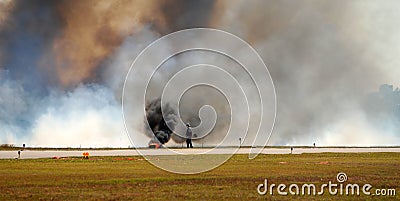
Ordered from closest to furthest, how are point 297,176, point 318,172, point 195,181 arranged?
1. point 195,181
2. point 297,176
3. point 318,172

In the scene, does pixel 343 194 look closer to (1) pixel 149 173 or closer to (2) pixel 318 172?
(2) pixel 318 172

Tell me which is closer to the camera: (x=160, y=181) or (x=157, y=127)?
(x=160, y=181)

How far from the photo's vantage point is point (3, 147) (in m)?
89.7

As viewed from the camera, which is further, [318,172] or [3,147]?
[3,147]

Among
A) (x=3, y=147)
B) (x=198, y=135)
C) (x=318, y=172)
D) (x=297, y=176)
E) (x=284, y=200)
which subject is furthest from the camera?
(x=3, y=147)

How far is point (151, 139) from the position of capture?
9431cm

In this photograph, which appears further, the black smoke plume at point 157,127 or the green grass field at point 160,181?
the black smoke plume at point 157,127

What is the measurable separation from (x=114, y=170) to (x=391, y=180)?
20695mm

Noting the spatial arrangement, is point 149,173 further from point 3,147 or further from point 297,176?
point 3,147

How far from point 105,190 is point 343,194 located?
13.1 meters

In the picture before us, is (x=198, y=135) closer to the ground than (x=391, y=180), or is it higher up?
higher up

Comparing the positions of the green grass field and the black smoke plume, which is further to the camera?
the black smoke plume

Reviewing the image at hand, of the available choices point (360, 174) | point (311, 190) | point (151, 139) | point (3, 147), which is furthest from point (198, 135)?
point (311, 190)

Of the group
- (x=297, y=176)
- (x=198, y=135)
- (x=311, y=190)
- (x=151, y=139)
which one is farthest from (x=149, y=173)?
(x=151, y=139)
